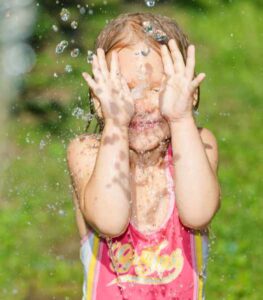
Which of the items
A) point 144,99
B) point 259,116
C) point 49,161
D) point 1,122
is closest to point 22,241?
point 49,161

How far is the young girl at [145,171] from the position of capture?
2957 millimetres

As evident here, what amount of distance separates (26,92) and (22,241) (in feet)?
5.11

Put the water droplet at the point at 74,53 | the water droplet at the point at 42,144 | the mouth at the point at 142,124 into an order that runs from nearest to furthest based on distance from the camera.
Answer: the mouth at the point at 142,124 < the water droplet at the point at 42,144 < the water droplet at the point at 74,53

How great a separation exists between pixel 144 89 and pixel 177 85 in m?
0.12

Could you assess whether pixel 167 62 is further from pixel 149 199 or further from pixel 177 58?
pixel 149 199

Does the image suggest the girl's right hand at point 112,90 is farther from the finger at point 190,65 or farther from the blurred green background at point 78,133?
the blurred green background at point 78,133

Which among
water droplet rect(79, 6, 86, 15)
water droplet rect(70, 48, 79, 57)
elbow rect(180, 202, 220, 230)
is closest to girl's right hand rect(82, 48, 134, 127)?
elbow rect(180, 202, 220, 230)

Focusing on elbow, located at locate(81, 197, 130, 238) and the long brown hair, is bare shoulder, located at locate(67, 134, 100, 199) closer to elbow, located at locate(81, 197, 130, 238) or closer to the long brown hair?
the long brown hair

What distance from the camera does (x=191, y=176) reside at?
2980mm

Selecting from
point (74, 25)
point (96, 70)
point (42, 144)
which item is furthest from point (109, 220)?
point (74, 25)

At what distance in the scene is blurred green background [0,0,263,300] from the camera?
4846 millimetres

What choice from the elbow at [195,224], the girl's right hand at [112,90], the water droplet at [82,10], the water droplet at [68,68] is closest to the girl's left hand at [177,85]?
the girl's right hand at [112,90]

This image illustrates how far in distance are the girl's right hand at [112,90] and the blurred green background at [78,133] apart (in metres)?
1.91

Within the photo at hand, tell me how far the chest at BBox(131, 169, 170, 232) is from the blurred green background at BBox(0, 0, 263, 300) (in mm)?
1611
